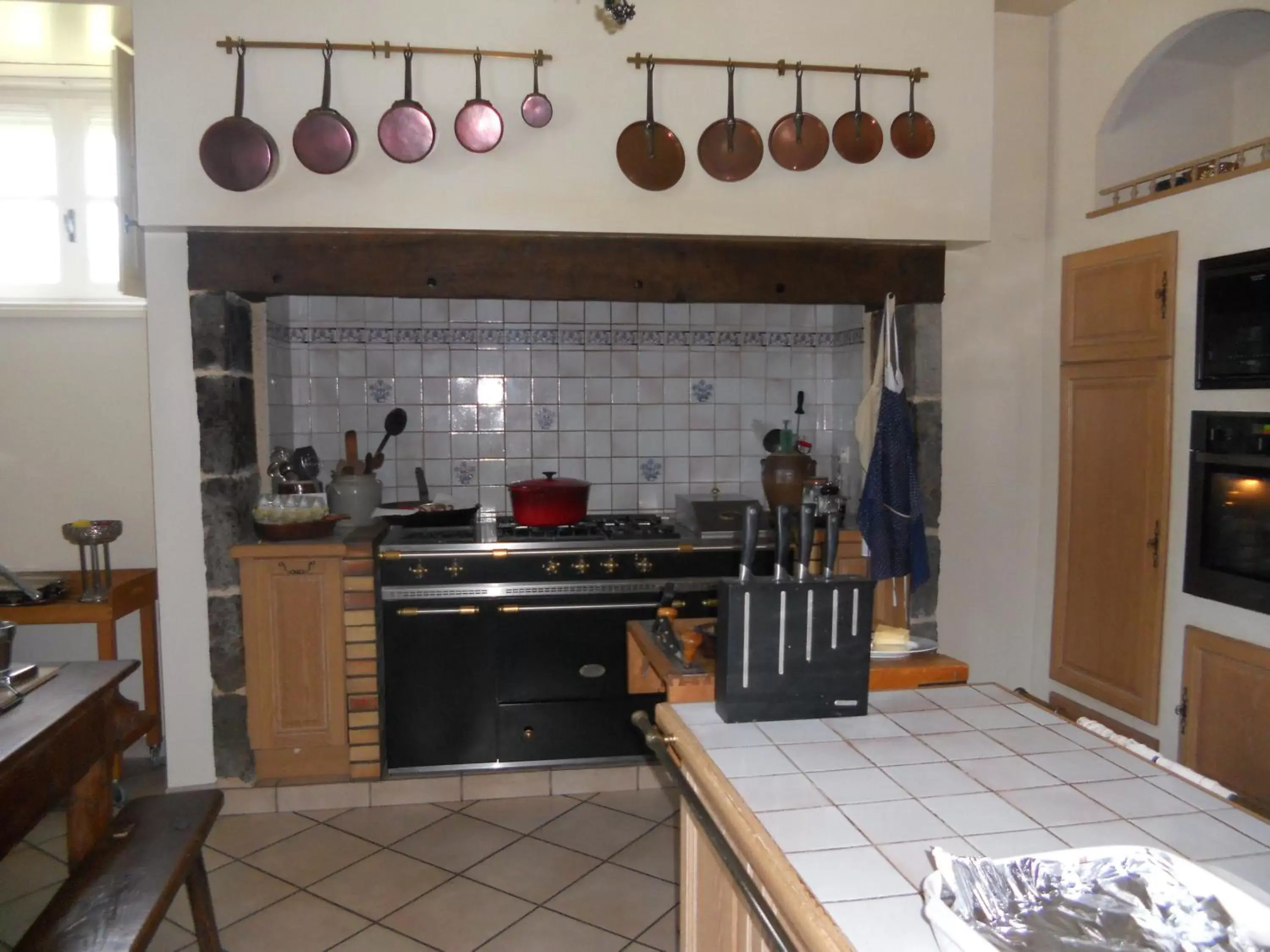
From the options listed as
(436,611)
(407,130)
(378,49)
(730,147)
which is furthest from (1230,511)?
(378,49)

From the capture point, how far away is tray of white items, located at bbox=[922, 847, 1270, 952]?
2.87 ft

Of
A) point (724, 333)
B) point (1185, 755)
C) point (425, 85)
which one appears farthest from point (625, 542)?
point (1185, 755)

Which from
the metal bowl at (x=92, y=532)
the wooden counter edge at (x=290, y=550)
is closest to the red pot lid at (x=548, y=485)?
the wooden counter edge at (x=290, y=550)

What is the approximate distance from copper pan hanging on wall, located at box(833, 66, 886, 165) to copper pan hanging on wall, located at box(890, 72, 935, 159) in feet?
0.19

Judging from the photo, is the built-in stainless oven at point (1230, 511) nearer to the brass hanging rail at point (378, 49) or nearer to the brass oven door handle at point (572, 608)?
the brass oven door handle at point (572, 608)

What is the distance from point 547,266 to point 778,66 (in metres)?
0.94

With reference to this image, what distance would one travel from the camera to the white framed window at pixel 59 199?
11.1 feet

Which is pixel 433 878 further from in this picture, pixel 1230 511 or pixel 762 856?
pixel 1230 511

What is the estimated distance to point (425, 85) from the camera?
268 centimetres

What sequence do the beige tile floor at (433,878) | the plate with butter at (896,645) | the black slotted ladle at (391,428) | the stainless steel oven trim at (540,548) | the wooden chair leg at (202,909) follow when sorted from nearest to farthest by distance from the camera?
the plate with butter at (896,645)
the wooden chair leg at (202,909)
the beige tile floor at (433,878)
the stainless steel oven trim at (540,548)
the black slotted ladle at (391,428)

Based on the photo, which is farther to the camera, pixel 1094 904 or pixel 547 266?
pixel 547 266

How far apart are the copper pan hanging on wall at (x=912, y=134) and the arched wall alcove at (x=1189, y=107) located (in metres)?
0.71

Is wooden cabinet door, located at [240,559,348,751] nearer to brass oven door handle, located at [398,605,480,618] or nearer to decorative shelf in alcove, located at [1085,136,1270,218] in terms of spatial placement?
brass oven door handle, located at [398,605,480,618]

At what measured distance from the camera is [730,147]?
2746 mm
